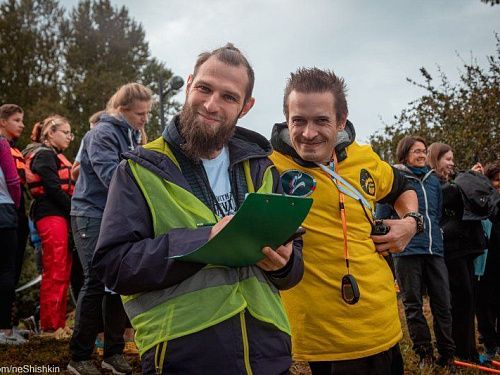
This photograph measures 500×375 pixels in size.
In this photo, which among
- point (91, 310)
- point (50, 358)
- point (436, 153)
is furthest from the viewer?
point (436, 153)

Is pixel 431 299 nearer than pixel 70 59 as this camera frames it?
Yes

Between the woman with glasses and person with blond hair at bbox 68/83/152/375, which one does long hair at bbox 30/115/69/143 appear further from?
the woman with glasses

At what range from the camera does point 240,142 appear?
89.1 inches

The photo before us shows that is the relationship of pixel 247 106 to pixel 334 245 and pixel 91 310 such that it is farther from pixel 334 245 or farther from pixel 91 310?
pixel 91 310

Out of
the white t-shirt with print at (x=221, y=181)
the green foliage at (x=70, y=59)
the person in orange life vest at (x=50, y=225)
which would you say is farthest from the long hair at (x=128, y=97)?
the green foliage at (x=70, y=59)

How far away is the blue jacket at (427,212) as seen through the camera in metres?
5.03

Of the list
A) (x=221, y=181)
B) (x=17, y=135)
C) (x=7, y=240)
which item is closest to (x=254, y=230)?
(x=221, y=181)

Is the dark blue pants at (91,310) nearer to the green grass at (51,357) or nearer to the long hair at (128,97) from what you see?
the green grass at (51,357)

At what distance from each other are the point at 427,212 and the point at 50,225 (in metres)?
3.85

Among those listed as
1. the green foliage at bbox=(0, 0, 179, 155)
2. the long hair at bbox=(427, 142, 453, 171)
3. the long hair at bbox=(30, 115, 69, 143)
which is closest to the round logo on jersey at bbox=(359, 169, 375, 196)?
the long hair at bbox=(427, 142, 453, 171)

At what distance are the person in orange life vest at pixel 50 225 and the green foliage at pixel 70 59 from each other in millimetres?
22383

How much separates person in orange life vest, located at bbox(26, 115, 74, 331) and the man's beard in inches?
132

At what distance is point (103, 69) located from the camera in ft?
110

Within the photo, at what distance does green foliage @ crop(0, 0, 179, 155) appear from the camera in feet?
95.3
